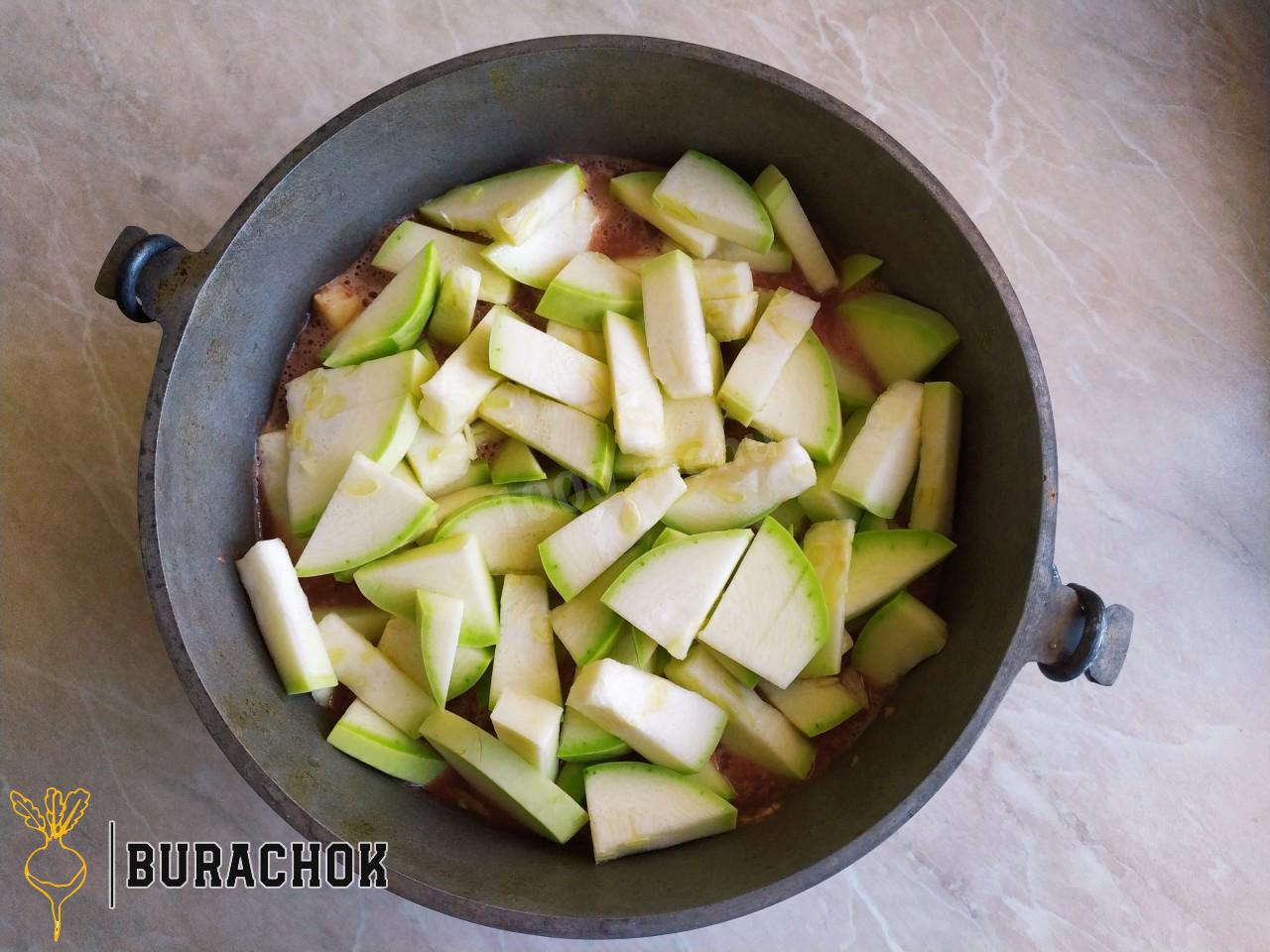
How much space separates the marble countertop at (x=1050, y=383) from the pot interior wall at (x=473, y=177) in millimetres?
208

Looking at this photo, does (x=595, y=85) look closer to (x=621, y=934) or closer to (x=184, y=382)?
(x=184, y=382)

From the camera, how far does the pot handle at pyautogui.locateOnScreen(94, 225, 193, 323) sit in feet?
3.14

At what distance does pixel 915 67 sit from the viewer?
1305 millimetres

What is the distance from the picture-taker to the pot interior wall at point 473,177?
3.17 ft

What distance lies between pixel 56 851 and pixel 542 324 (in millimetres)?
885

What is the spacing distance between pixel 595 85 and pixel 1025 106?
0.62 m

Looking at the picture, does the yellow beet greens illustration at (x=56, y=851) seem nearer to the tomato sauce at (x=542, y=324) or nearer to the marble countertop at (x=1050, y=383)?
the marble countertop at (x=1050, y=383)

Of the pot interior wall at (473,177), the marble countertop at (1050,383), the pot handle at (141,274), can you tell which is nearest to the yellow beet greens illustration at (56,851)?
the marble countertop at (1050,383)

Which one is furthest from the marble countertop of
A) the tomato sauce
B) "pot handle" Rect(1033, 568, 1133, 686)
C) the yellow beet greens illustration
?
"pot handle" Rect(1033, 568, 1133, 686)

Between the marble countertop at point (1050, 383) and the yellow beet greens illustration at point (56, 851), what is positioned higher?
the marble countertop at point (1050, 383)

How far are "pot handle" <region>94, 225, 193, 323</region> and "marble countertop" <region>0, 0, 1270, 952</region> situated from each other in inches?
11.3

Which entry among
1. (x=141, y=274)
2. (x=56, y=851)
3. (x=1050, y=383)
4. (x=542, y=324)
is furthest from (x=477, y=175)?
(x=56, y=851)

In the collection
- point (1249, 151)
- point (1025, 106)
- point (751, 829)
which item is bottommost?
point (751, 829)

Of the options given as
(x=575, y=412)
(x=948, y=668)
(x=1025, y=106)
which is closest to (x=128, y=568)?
(x=575, y=412)
